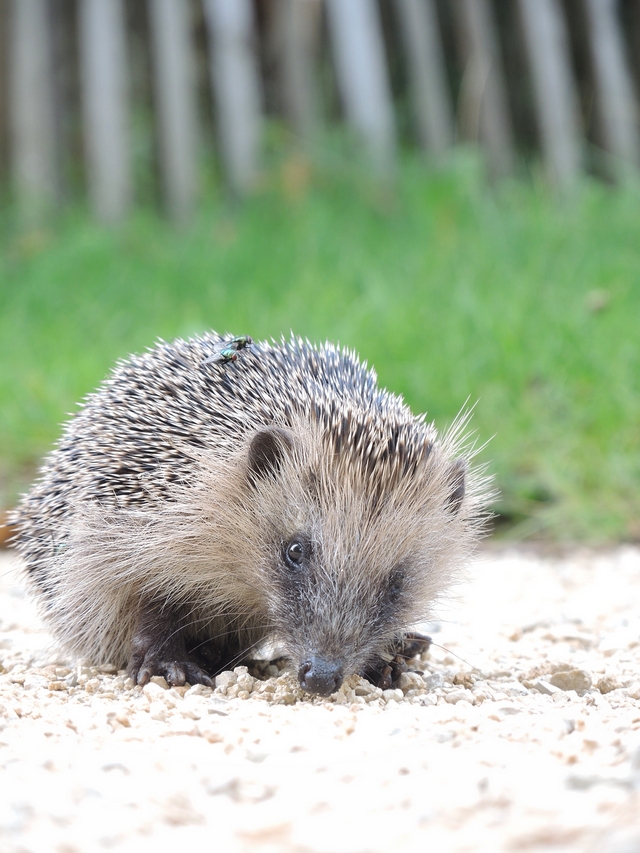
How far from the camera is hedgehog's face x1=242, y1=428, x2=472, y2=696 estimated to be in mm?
3289

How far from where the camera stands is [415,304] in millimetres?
7770

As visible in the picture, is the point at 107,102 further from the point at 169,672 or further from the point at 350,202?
the point at 169,672

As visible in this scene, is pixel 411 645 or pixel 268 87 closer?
pixel 411 645

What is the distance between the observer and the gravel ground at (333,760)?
1.87m

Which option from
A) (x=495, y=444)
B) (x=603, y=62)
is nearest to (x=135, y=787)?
(x=495, y=444)

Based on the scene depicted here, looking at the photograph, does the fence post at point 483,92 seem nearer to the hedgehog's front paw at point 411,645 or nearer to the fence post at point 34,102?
the fence post at point 34,102

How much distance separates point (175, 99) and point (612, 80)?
4462 mm

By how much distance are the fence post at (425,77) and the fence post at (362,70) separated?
328 millimetres

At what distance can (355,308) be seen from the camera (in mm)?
7867

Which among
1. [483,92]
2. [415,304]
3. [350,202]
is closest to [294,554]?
[415,304]

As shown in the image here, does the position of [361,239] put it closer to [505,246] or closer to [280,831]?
[505,246]

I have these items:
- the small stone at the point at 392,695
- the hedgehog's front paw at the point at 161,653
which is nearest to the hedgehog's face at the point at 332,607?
the small stone at the point at 392,695

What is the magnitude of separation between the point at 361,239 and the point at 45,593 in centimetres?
575

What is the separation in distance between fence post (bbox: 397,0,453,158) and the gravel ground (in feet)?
23.4
